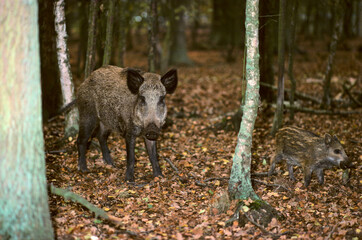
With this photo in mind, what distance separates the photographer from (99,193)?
7004 mm

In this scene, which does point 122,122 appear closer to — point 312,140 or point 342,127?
point 312,140

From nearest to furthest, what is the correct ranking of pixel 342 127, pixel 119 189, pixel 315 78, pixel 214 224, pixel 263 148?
1. pixel 214 224
2. pixel 119 189
3. pixel 263 148
4. pixel 342 127
5. pixel 315 78

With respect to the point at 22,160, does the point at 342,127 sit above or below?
below

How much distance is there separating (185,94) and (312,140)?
8.05m

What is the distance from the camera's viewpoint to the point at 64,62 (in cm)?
930

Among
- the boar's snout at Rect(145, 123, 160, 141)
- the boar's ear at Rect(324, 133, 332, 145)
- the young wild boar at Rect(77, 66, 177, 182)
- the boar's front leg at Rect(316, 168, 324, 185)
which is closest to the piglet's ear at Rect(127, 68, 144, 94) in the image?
the young wild boar at Rect(77, 66, 177, 182)

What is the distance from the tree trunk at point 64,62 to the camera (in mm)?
9141

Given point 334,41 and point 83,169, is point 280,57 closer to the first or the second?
point 334,41

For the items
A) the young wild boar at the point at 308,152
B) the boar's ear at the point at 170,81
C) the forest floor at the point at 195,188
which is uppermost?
the boar's ear at the point at 170,81

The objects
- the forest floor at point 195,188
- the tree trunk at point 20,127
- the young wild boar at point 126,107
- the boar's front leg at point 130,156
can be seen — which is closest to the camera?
the tree trunk at point 20,127

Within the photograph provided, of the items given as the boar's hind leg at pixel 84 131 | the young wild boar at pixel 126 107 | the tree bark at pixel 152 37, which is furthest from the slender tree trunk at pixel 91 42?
the tree bark at pixel 152 37

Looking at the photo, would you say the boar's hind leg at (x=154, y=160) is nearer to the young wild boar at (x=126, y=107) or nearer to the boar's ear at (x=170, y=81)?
the young wild boar at (x=126, y=107)

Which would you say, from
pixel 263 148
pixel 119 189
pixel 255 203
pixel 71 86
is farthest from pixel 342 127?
pixel 71 86

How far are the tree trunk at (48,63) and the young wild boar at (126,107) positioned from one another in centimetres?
240
